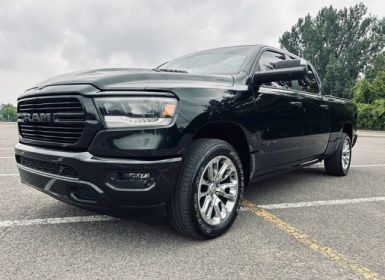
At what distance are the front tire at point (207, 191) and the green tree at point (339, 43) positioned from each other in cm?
3992

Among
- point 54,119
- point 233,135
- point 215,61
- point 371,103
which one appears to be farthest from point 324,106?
point 371,103

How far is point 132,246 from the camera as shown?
102 inches

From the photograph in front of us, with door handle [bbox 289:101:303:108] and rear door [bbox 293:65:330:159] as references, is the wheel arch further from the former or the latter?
rear door [bbox 293:65:330:159]

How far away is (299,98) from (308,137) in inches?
20.2

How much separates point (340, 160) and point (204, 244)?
3525 millimetres

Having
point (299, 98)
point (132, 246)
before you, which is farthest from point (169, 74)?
point (299, 98)

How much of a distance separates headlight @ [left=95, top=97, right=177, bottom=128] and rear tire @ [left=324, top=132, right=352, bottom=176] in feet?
12.6

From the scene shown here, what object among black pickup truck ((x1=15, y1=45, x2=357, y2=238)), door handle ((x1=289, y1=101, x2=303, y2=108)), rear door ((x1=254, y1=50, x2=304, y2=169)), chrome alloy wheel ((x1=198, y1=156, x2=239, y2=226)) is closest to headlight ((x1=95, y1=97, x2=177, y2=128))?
black pickup truck ((x1=15, y1=45, x2=357, y2=238))

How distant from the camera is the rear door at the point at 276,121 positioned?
327 centimetres

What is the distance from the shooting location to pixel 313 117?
4.32 m

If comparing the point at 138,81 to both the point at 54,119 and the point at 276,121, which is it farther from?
the point at 276,121

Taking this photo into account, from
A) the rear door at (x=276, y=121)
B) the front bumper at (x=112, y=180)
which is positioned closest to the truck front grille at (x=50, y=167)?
the front bumper at (x=112, y=180)

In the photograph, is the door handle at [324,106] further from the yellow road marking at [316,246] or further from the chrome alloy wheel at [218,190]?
the chrome alloy wheel at [218,190]

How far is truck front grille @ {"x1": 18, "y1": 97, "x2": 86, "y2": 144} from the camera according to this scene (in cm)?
235
